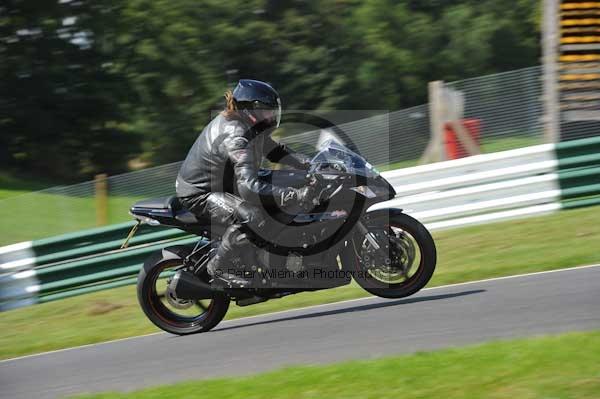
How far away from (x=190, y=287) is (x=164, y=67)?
2281 centimetres

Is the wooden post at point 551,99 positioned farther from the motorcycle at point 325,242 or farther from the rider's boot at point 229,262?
the rider's boot at point 229,262

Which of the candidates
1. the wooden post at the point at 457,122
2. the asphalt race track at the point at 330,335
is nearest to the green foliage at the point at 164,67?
the wooden post at the point at 457,122

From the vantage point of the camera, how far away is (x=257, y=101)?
23.7ft

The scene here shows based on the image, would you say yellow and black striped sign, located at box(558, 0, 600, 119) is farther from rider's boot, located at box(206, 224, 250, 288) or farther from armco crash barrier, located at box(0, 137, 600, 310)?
rider's boot, located at box(206, 224, 250, 288)

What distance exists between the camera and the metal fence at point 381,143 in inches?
460

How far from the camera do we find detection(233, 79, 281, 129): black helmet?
7.23 metres

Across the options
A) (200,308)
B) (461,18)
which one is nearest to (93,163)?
(461,18)

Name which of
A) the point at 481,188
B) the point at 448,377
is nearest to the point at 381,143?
the point at 481,188

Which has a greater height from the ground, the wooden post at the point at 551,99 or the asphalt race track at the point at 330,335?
the wooden post at the point at 551,99

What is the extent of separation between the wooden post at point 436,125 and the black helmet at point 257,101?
244 inches

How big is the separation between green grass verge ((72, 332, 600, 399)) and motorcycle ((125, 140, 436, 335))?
1521 millimetres

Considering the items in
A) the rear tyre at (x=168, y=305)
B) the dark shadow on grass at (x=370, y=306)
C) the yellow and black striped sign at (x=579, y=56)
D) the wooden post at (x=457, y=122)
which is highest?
the yellow and black striped sign at (x=579, y=56)

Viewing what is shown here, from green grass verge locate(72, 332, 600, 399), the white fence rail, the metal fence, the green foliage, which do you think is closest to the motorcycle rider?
green grass verge locate(72, 332, 600, 399)

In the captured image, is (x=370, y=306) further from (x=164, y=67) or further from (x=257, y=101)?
(x=164, y=67)
